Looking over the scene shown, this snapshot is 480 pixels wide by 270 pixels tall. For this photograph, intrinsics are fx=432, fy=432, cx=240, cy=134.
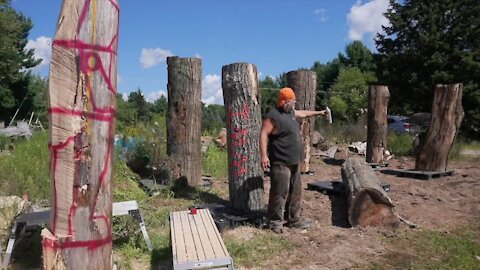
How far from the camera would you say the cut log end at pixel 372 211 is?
5445mm

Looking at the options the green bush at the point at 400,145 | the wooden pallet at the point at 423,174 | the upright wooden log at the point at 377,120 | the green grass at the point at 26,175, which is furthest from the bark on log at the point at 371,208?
the green bush at the point at 400,145

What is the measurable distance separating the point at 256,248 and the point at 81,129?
2848mm

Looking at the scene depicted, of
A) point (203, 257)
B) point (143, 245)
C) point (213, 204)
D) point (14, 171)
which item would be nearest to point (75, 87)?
point (203, 257)

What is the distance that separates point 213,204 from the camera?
6.52 metres

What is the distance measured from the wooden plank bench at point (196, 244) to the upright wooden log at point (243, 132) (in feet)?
3.92

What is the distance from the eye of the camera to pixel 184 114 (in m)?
7.48

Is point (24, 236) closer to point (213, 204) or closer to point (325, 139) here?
point (213, 204)

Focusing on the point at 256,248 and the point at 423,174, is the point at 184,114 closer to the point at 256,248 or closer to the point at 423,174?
the point at 256,248

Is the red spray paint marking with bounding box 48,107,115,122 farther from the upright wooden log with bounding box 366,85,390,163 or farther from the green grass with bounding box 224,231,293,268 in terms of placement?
the upright wooden log with bounding box 366,85,390,163

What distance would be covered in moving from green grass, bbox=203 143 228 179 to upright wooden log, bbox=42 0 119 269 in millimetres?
6260

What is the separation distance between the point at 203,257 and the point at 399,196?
465cm

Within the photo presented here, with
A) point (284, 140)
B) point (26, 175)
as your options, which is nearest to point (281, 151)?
point (284, 140)

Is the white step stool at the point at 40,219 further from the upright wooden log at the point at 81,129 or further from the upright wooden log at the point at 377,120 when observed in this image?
the upright wooden log at the point at 377,120

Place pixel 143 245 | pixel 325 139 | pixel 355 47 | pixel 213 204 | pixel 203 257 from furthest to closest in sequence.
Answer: pixel 355 47
pixel 325 139
pixel 213 204
pixel 143 245
pixel 203 257
